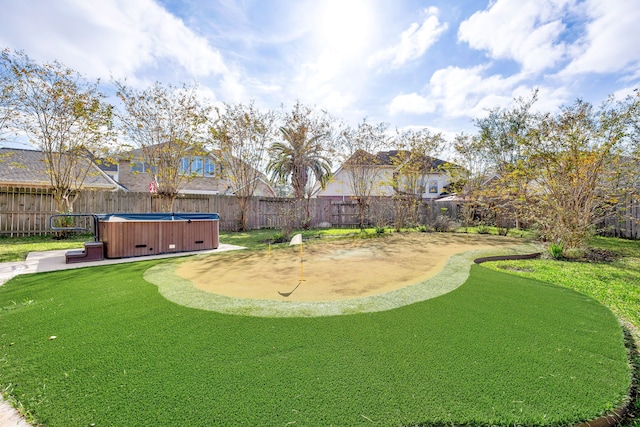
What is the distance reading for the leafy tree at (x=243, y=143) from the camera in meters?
12.4

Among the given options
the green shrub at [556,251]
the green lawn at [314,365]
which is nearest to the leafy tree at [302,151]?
the green shrub at [556,251]

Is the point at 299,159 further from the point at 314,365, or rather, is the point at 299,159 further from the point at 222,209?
the point at 314,365

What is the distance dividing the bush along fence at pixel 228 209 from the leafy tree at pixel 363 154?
109cm

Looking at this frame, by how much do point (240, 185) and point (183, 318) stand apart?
10.9 m

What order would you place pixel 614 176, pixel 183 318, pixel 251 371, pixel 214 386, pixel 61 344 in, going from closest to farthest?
pixel 214 386
pixel 251 371
pixel 61 344
pixel 183 318
pixel 614 176

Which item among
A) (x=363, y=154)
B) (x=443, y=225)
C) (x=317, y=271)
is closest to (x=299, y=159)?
(x=363, y=154)

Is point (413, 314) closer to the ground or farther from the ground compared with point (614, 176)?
closer to the ground

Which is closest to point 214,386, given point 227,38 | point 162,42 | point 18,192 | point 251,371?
point 251,371

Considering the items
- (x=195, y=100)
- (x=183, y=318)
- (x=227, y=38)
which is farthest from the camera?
(x=195, y=100)

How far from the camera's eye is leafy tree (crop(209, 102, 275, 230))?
487 inches

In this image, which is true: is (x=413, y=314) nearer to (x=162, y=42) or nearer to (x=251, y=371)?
(x=251, y=371)

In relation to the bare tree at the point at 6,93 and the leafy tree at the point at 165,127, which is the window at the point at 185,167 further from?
the bare tree at the point at 6,93

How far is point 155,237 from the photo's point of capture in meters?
7.38

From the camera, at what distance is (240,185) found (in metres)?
13.4
